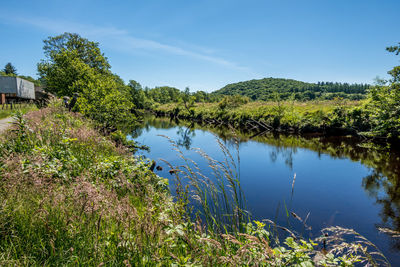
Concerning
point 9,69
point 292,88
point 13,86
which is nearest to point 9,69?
point 9,69

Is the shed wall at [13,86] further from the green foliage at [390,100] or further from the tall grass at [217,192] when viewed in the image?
the green foliage at [390,100]

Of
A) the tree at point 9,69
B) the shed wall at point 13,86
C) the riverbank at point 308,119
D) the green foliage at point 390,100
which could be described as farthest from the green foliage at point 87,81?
the tree at point 9,69

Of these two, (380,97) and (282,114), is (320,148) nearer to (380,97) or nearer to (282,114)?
(380,97)

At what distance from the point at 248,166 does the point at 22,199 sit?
1178cm

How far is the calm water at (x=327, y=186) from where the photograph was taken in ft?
22.5

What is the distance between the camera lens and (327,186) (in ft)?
32.6

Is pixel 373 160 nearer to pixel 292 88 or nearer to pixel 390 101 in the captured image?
pixel 390 101

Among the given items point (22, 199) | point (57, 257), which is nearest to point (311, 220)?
point (57, 257)

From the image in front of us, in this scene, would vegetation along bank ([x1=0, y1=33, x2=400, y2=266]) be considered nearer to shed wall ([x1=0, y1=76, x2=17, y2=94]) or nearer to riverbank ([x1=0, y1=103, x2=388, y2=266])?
riverbank ([x1=0, y1=103, x2=388, y2=266])

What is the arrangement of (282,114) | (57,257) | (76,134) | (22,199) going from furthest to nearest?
1. (282,114)
2. (76,134)
3. (22,199)
4. (57,257)

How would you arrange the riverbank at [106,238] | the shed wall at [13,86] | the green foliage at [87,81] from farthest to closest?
the shed wall at [13,86], the green foliage at [87,81], the riverbank at [106,238]

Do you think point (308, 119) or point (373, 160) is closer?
point (373, 160)

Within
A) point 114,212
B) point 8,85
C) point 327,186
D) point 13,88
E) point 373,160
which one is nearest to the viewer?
point 114,212

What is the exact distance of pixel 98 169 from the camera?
4.95 metres
